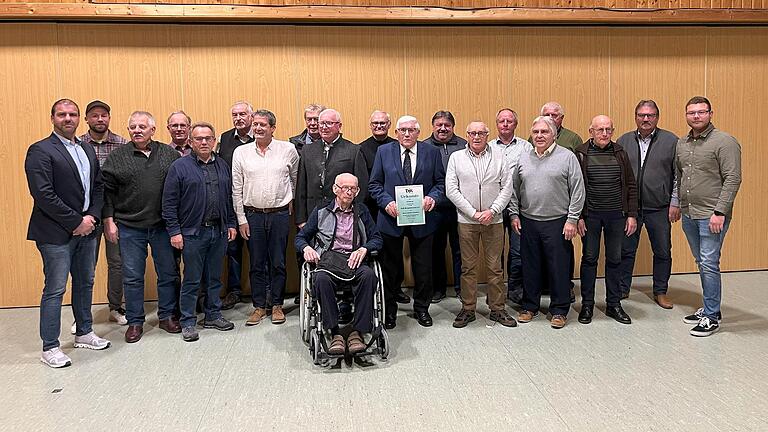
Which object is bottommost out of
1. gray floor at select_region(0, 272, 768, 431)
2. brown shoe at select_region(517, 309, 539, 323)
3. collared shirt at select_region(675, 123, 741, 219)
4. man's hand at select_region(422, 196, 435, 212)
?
gray floor at select_region(0, 272, 768, 431)

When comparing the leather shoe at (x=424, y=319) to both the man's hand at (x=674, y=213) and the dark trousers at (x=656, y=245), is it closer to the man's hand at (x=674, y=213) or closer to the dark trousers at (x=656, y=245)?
the dark trousers at (x=656, y=245)

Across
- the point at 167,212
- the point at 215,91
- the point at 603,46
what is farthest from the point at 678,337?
the point at 215,91

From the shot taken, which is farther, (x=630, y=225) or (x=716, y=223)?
(x=630, y=225)

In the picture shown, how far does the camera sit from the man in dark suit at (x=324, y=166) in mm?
4504

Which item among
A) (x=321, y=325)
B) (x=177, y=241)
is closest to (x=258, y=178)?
(x=177, y=241)

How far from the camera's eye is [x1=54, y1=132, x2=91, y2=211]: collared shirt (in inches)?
152

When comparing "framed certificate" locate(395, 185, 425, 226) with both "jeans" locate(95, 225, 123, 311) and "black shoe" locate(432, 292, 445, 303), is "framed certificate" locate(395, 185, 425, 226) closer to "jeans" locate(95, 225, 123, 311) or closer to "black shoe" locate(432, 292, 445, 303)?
"black shoe" locate(432, 292, 445, 303)

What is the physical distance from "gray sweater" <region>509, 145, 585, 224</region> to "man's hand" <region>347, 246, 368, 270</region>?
128 cm

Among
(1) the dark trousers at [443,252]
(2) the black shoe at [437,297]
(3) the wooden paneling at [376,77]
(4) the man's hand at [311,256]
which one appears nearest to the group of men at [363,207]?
(4) the man's hand at [311,256]

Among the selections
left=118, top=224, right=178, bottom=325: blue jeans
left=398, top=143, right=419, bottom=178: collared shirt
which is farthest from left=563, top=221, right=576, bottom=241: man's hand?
left=118, top=224, right=178, bottom=325: blue jeans

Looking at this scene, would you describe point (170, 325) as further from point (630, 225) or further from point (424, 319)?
point (630, 225)

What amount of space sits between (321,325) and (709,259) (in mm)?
2638

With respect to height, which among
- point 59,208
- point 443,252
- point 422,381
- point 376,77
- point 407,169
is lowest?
point 422,381

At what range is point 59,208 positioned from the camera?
374cm
